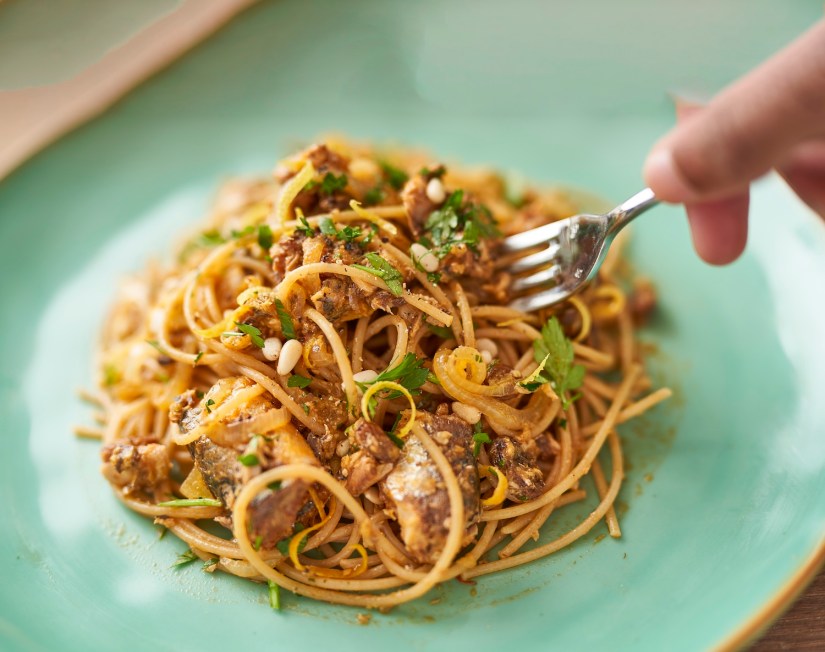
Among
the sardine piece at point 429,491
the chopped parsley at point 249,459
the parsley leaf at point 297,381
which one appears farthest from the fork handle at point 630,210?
the chopped parsley at point 249,459

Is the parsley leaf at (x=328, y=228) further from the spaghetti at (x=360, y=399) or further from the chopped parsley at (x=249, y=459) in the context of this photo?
the chopped parsley at (x=249, y=459)

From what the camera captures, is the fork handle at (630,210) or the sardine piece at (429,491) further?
the fork handle at (630,210)

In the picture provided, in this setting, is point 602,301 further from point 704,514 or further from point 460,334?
point 704,514

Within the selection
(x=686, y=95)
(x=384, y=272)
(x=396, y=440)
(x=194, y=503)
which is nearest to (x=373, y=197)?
(x=384, y=272)

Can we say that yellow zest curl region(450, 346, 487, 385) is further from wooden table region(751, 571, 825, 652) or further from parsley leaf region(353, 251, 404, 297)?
wooden table region(751, 571, 825, 652)

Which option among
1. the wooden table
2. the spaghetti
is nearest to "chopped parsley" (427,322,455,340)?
the spaghetti
